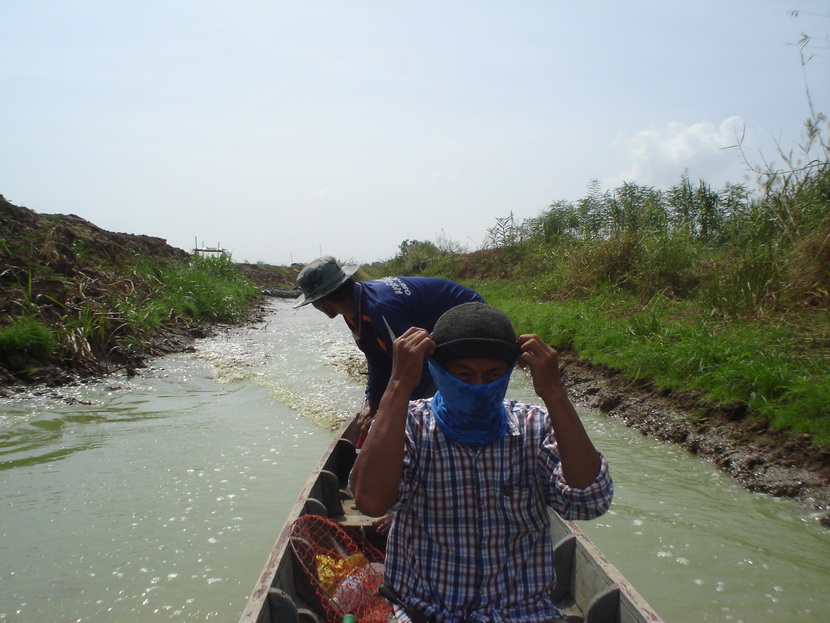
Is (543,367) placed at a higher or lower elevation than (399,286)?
lower

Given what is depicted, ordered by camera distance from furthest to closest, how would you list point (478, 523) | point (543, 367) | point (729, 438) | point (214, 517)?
point (729, 438)
point (214, 517)
point (478, 523)
point (543, 367)

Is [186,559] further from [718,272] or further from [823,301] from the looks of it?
[718,272]

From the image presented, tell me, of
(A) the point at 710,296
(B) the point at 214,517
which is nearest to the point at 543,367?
(B) the point at 214,517

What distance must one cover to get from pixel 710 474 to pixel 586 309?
5751 mm

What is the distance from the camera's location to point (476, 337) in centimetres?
176

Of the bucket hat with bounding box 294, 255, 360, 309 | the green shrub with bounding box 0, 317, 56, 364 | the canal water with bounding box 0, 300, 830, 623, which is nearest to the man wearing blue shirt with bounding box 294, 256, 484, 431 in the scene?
the bucket hat with bounding box 294, 255, 360, 309

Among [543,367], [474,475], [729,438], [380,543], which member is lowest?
[380,543]

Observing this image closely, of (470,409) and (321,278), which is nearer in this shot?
(470,409)

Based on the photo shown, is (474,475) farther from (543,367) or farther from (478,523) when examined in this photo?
(543,367)

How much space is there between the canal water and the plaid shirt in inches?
78.7

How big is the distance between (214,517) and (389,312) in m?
2.53

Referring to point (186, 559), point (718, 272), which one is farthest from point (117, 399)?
point (718, 272)

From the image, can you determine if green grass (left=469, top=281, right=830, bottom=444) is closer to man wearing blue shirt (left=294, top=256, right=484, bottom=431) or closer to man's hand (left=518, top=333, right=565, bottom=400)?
man wearing blue shirt (left=294, top=256, right=484, bottom=431)

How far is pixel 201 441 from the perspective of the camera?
6.64 m
